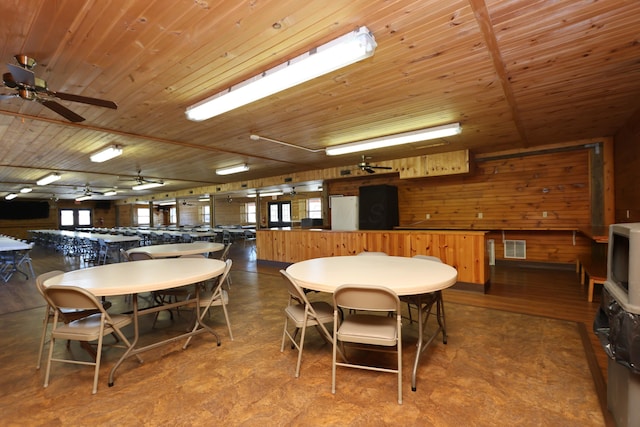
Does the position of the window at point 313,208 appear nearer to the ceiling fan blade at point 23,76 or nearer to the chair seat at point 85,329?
the chair seat at point 85,329

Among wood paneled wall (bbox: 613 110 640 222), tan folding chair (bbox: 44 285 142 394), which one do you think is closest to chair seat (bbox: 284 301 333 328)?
tan folding chair (bbox: 44 285 142 394)

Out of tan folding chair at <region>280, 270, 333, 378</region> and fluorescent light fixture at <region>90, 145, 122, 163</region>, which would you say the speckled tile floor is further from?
fluorescent light fixture at <region>90, 145, 122, 163</region>

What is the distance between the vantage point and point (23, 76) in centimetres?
193

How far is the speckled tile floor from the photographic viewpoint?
1.71 meters

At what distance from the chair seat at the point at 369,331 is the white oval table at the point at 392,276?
0.26 metres

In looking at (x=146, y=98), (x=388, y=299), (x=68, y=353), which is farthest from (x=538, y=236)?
(x=68, y=353)

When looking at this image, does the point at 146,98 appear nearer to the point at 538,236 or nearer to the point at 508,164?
the point at 508,164

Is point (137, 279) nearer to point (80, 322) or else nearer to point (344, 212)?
point (80, 322)

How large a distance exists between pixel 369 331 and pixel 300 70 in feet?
6.33

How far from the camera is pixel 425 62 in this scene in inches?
93.9

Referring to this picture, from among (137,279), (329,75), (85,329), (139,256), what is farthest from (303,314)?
(139,256)

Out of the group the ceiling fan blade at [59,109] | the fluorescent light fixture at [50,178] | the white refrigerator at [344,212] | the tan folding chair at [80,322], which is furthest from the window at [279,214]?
the tan folding chair at [80,322]

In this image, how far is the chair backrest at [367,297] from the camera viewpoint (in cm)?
175

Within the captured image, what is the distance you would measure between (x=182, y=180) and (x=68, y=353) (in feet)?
23.4
